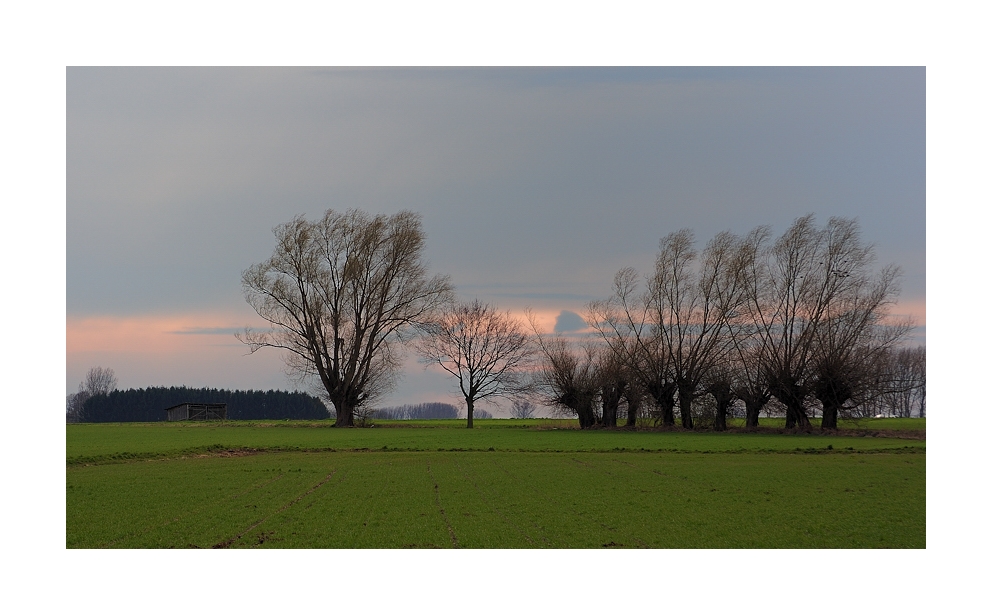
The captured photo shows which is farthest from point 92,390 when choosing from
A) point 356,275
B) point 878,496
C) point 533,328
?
point 878,496

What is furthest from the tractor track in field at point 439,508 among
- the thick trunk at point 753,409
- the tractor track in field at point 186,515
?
the thick trunk at point 753,409

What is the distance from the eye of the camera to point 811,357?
165ft

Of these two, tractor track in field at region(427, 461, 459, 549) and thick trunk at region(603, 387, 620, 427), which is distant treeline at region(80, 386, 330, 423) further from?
tractor track in field at region(427, 461, 459, 549)

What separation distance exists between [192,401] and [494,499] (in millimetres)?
79228

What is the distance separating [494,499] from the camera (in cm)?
1817

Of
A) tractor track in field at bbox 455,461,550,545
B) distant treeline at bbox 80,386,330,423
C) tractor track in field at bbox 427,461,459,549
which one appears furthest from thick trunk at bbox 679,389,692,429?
distant treeline at bbox 80,386,330,423

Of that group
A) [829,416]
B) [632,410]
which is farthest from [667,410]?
[829,416]

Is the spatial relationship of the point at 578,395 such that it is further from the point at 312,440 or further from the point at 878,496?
the point at 878,496

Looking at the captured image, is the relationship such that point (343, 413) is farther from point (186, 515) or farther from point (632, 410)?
point (186, 515)

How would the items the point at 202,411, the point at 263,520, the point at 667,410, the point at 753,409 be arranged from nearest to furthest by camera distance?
the point at 263,520, the point at 753,409, the point at 667,410, the point at 202,411

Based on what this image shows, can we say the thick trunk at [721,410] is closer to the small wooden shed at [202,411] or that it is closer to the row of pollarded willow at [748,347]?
the row of pollarded willow at [748,347]

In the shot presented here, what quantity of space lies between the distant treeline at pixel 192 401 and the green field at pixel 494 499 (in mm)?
67693

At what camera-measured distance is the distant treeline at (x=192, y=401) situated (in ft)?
307

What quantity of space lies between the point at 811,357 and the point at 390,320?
33040 mm
